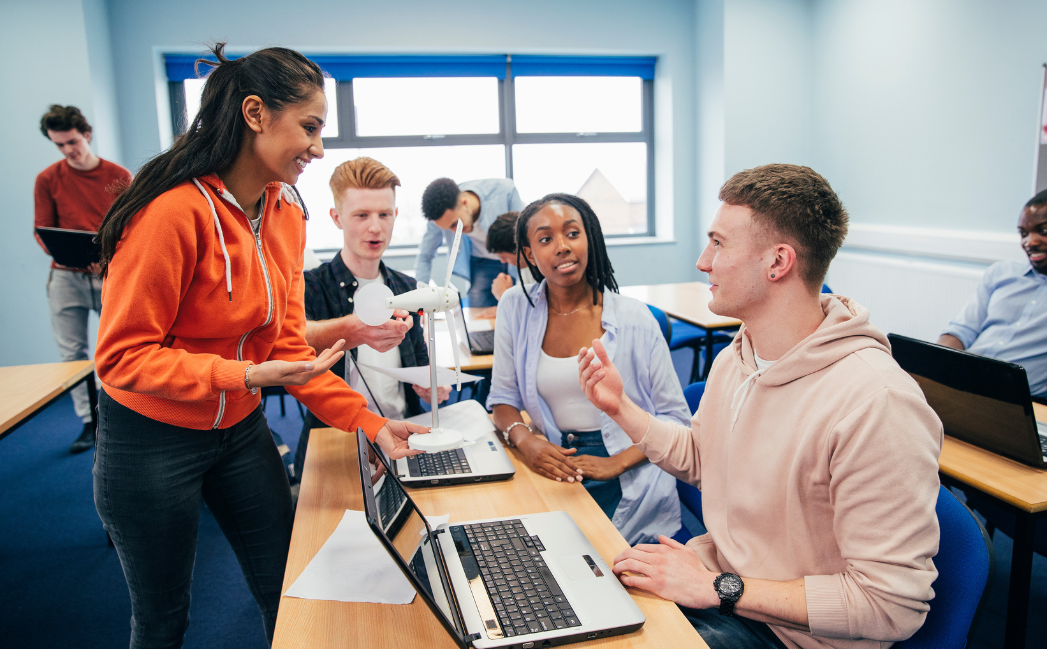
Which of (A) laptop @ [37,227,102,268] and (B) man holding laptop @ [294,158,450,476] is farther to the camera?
(A) laptop @ [37,227,102,268]

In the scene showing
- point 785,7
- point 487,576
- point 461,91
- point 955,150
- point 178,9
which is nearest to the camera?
point 487,576

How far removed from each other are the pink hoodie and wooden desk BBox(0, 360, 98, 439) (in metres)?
2.11

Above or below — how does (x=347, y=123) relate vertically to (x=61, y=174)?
above

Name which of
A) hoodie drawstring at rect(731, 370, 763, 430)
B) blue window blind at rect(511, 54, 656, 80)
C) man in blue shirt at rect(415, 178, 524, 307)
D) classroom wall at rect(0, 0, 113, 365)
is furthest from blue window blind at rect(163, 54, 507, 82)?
hoodie drawstring at rect(731, 370, 763, 430)

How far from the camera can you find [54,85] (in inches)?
178

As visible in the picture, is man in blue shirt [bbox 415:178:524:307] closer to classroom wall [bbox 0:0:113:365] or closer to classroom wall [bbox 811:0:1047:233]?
classroom wall [bbox 0:0:113:365]

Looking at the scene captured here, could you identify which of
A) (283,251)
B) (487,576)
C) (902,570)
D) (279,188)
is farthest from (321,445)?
(902,570)

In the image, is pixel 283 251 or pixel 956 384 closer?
pixel 283 251

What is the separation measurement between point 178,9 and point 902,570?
5947mm

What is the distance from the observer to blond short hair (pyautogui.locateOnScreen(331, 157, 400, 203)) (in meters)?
1.92

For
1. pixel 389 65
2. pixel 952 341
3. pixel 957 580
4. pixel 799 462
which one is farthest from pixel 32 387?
pixel 389 65

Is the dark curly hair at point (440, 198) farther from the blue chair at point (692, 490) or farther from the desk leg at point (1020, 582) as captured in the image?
the desk leg at point (1020, 582)

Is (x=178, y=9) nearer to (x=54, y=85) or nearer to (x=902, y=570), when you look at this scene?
(x=54, y=85)

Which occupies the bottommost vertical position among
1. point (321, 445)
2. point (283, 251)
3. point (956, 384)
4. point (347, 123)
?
point (321, 445)
